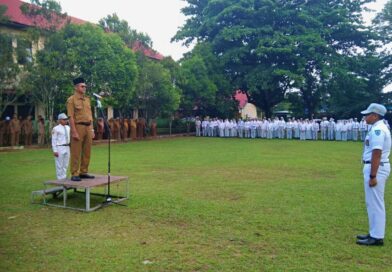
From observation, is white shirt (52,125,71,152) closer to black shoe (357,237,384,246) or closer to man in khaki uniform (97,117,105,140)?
black shoe (357,237,384,246)

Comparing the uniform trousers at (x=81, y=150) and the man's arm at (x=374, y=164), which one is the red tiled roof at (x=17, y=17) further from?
the man's arm at (x=374, y=164)

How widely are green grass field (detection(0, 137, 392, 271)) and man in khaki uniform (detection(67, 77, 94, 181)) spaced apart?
98 centimetres

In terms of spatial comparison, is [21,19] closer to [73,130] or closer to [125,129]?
[125,129]

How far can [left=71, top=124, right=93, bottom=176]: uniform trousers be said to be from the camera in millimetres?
7637

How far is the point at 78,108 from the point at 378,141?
525 cm

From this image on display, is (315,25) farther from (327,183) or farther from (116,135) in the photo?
(327,183)

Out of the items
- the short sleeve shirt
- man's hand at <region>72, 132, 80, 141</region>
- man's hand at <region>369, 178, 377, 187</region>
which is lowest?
man's hand at <region>369, 178, 377, 187</region>

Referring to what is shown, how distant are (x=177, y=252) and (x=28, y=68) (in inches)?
705

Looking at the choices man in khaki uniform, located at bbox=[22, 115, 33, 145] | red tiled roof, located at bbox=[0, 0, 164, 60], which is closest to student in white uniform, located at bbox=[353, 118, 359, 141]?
red tiled roof, located at bbox=[0, 0, 164, 60]

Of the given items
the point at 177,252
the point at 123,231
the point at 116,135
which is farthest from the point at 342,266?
the point at 116,135

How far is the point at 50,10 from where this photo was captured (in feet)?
70.3

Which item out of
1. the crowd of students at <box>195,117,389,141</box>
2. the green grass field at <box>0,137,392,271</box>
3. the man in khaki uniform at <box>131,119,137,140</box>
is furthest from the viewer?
the man in khaki uniform at <box>131,119,137,140</box>

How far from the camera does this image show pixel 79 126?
764 centimetres

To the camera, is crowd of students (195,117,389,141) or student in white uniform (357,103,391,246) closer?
student in white uniform (357,103,391,246)
